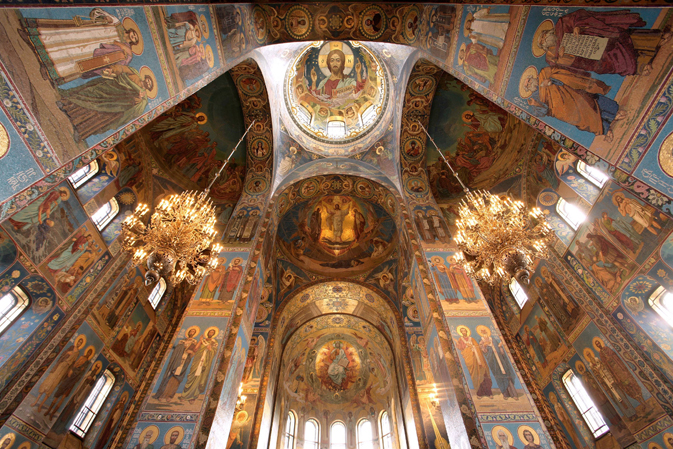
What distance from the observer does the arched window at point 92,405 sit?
308 inches

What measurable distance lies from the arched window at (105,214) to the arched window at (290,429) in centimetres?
1082

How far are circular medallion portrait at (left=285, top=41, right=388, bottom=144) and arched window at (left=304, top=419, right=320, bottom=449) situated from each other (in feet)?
43.1

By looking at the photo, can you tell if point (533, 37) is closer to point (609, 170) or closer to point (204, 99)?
point (609, 170)

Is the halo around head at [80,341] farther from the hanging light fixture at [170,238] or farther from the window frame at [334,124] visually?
the window frame at [334,124]

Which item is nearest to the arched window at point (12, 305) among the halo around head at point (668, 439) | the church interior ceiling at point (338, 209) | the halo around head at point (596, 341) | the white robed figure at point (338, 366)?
the church interior ceiling at point (338, 209)

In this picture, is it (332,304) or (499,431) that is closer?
(499,431)

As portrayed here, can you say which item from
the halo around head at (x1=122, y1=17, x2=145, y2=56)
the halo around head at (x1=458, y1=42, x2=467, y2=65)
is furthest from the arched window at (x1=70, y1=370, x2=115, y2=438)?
the halo around head at (x1=458, y1=42, x2=467, y2=65)

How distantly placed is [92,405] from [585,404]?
501 inches

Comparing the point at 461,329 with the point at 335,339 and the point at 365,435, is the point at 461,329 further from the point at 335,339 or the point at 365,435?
the point at 365,435

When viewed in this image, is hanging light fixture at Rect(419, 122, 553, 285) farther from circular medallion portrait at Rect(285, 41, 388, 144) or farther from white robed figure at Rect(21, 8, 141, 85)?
circular medallion portrait at Rect(285, 41, 388, 144)

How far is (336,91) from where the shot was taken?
48.0 feet

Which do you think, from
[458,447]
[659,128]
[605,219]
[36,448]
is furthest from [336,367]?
[659,128]

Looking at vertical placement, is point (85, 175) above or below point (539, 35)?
above

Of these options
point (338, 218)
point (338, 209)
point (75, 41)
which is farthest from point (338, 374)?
point (75, 41)
